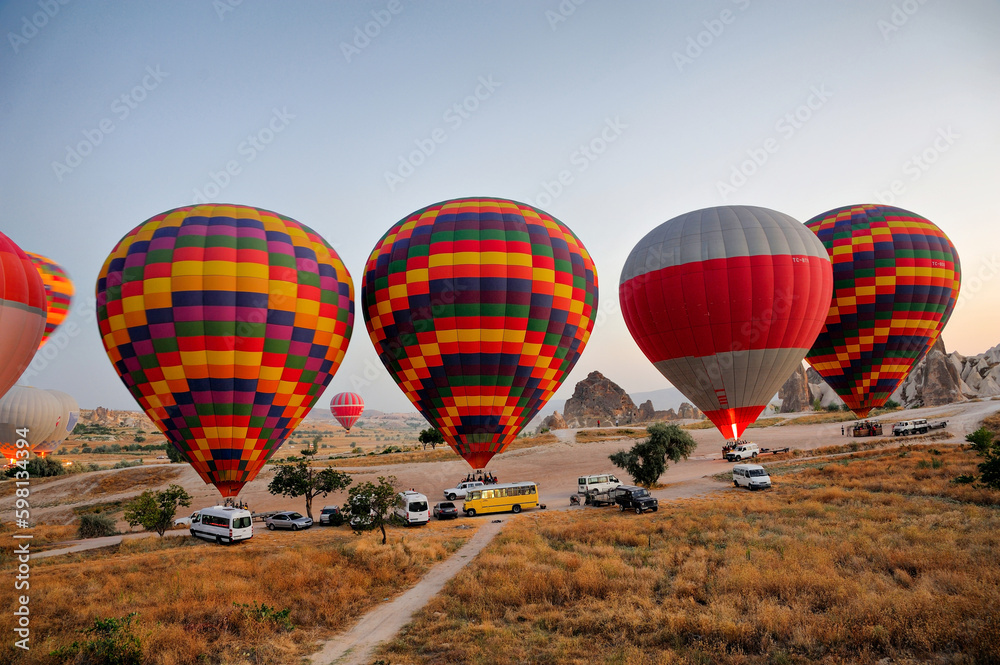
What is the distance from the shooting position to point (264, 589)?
45.7ft

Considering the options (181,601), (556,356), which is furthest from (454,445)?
(181,601)

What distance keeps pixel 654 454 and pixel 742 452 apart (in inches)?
474

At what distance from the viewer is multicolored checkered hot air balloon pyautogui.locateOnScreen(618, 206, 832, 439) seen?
77.7 ft

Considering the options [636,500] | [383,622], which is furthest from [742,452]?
[383,622]

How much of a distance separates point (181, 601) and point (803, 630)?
44.0 ft

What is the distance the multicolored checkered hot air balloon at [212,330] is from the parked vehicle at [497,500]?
11578 millimetres

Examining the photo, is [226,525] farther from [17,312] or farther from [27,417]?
[27,417]

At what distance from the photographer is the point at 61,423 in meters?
49.8

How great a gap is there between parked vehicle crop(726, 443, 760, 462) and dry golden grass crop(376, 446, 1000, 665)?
19.2 metres

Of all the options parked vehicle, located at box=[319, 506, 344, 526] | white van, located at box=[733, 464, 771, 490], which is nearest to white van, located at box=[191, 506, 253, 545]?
parked vehicle, located at box=[319, 506, 344, 526]

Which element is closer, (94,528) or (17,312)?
(17,312)

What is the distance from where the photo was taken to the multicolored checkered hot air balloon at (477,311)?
2166cm

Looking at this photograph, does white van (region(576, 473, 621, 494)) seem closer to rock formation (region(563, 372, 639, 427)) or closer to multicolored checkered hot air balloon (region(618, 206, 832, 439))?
multicolored checkered hot air balloon (region(618, 206, 832, 439))

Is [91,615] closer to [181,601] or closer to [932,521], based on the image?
[181,601]
